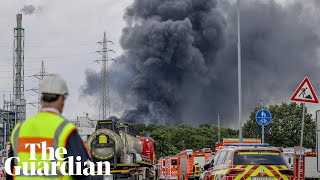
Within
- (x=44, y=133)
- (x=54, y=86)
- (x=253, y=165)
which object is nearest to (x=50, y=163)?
(x=44, y=133)

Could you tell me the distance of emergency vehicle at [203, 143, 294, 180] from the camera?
17.3m

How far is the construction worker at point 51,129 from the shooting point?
569 cm

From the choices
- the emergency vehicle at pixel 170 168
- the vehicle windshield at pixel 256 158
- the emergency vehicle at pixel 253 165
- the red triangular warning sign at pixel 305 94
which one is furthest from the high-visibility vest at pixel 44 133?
the emergency vehicle at pixel 170 168

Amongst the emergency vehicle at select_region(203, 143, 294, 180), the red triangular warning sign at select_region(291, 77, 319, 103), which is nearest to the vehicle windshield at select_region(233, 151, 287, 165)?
the emergency vehicle at select_region(203, 143, 294, 180)

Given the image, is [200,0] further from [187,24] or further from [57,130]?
[57,130]

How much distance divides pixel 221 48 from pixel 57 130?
5190 inches

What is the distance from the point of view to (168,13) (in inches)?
5017

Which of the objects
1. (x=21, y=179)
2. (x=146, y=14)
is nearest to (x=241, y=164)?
(x=21, y=179)

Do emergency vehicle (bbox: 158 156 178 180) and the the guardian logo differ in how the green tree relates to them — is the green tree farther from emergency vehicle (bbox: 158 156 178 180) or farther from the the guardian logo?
the the guardian logo

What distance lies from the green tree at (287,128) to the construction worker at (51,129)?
242 ft

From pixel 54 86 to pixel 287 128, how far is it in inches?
3036

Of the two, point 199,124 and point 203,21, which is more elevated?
point 203,21

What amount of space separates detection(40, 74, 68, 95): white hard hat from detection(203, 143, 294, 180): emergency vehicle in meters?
11.8

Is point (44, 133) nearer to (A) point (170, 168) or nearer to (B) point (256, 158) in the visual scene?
(B) point (256, 158)
